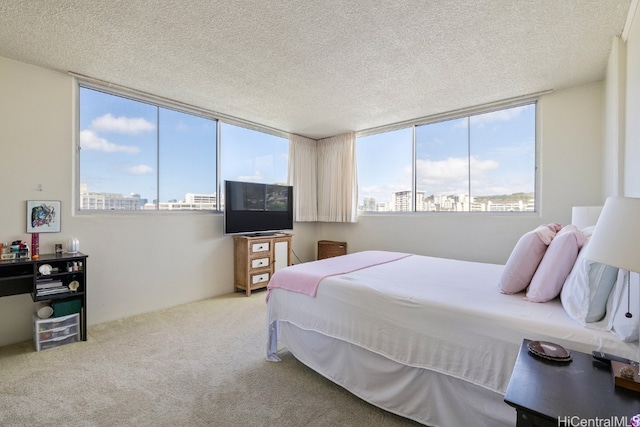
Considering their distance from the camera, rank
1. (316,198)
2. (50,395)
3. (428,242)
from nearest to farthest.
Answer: (50,395) < (428,242) < (316,198)

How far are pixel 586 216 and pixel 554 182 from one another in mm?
1068

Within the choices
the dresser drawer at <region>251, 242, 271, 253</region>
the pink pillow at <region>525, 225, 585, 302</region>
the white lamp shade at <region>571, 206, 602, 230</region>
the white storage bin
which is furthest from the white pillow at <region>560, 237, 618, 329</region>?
the white storage bin

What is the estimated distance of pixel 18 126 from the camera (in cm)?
270

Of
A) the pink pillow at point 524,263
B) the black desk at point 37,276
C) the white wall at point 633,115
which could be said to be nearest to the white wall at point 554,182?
the white wall at point 633,115

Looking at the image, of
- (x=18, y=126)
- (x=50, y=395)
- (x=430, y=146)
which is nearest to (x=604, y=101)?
(x=430, y=146)

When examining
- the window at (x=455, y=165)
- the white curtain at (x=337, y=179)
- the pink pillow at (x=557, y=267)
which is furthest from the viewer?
the white curtain at (x=337, y=179)

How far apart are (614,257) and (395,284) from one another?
1203 millimetres

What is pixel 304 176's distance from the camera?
5434mm

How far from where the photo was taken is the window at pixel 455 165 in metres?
3.70

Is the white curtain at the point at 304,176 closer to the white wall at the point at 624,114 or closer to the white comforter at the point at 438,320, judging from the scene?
the white comforter at the point at 438,320

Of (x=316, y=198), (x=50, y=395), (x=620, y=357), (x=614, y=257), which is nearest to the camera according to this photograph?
(x=614, y=257)

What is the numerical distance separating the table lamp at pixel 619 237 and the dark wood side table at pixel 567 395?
0.39 m

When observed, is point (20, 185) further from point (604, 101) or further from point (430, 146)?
point (604, 101)

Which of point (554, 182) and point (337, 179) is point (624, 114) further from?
point (337, 179)
